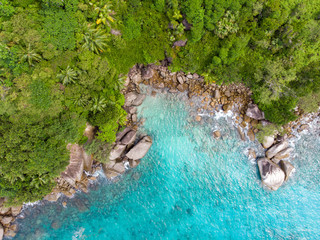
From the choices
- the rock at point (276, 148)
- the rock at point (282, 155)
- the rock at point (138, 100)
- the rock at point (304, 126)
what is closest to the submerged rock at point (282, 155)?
the rock at point (282, 155)

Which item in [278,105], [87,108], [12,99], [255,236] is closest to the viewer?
[12,99]

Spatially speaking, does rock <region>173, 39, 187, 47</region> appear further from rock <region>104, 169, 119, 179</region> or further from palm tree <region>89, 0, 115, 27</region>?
rock <region>104, 169, 119, 179</region>

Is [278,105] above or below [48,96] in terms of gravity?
above

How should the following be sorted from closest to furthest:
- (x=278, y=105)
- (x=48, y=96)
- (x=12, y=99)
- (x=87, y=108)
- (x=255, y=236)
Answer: (x=12, y=99) → (x=48, y=96) → (x=87, y=108) → (x=278, y=105) → (x=255, y=236)

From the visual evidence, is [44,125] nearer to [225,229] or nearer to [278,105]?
[225,229]

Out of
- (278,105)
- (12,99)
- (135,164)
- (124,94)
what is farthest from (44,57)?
(278,105)

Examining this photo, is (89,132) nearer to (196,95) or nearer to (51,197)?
(51,197)

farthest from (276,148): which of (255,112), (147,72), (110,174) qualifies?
(110,174)
